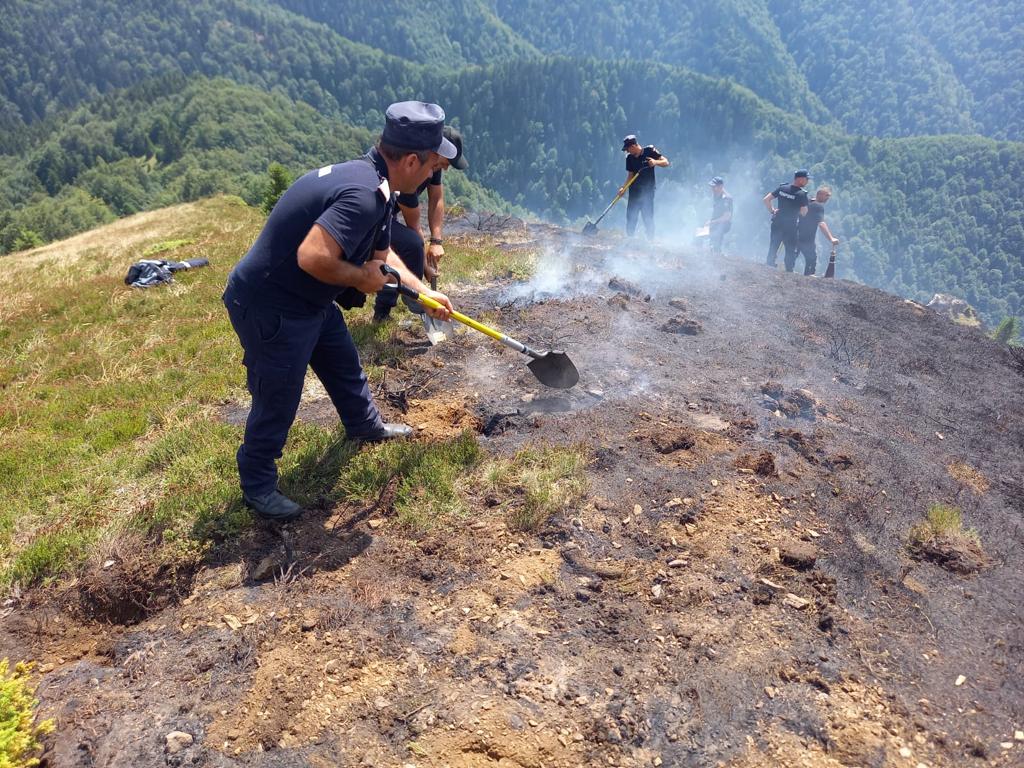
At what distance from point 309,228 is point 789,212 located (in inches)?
370

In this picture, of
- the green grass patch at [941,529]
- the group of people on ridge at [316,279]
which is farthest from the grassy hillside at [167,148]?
the green grass patch at [941,529]

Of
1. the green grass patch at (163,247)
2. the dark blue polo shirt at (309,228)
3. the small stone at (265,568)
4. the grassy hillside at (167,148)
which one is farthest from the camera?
the grassy hillside at (167,148)

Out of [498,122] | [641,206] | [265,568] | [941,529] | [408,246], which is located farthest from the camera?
[498,122]

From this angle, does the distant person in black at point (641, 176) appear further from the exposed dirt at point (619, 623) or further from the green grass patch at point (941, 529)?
the green grass patch at point (941, 529)

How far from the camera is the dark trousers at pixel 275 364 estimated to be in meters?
2.94

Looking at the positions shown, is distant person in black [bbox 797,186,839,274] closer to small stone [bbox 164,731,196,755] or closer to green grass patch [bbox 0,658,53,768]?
small stone [bbox 164,731,196,755]

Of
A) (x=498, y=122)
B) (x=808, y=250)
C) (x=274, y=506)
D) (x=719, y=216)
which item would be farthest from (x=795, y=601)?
(x=498, y=122)

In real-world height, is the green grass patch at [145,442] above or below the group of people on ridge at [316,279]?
below

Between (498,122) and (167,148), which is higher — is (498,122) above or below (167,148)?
below

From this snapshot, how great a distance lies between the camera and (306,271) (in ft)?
9.02

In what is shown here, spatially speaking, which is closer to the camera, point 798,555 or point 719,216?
point 798,555

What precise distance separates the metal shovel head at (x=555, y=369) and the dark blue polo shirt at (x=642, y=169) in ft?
22.5

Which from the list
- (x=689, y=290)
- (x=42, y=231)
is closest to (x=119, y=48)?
(x=42, y=231)

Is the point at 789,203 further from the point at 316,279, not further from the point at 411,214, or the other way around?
the point at 316,279
